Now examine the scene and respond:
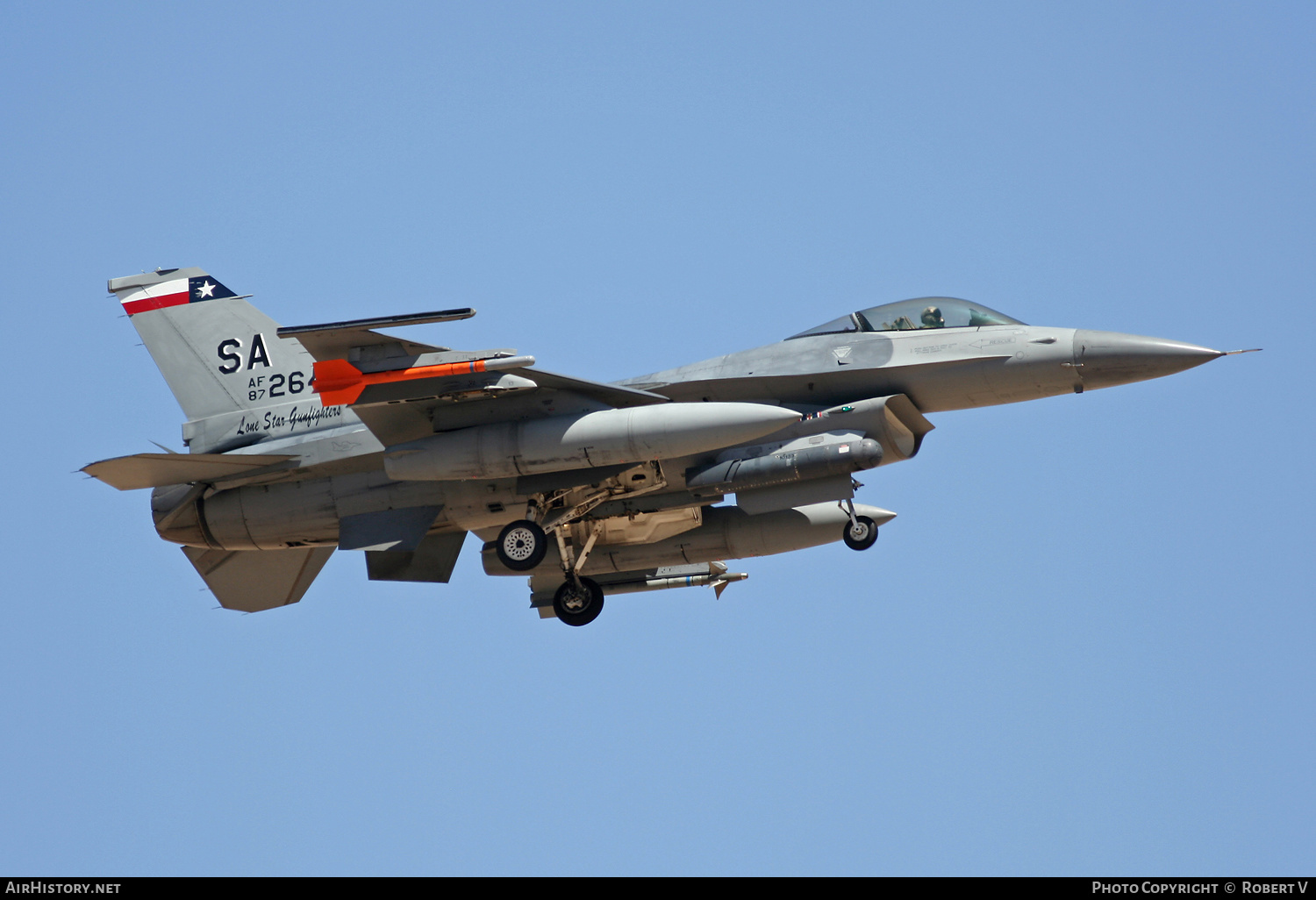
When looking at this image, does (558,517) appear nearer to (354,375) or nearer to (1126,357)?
(354,375)

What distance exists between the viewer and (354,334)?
14.7 metres

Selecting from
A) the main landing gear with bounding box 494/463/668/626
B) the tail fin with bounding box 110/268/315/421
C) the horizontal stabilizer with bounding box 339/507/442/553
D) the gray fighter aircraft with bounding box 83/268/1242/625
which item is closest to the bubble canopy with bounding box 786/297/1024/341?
the gray fighter aircraft with bounding box 83/268/1242/625

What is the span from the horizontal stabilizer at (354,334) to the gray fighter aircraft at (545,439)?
0.03 meters

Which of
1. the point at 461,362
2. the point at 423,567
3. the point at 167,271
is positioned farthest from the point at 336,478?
the point at 167,271

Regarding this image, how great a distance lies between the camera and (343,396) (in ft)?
49.0

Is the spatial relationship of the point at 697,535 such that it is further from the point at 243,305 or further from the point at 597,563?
the point at 243,305

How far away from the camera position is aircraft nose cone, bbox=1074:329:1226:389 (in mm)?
14914

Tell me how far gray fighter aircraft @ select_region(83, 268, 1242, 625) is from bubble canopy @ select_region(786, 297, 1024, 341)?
2 cm

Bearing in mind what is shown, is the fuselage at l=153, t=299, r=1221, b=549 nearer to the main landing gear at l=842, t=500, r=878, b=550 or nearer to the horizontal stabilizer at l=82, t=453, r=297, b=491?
the horizontal stabilizer at l=82, t=453, r=297, b=491

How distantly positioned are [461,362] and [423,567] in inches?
140

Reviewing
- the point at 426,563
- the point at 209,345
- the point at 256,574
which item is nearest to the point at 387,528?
the point at 426,563

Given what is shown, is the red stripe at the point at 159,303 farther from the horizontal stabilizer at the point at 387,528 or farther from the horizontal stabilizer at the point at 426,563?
the horizontal stabilizer at the point at 426,563
